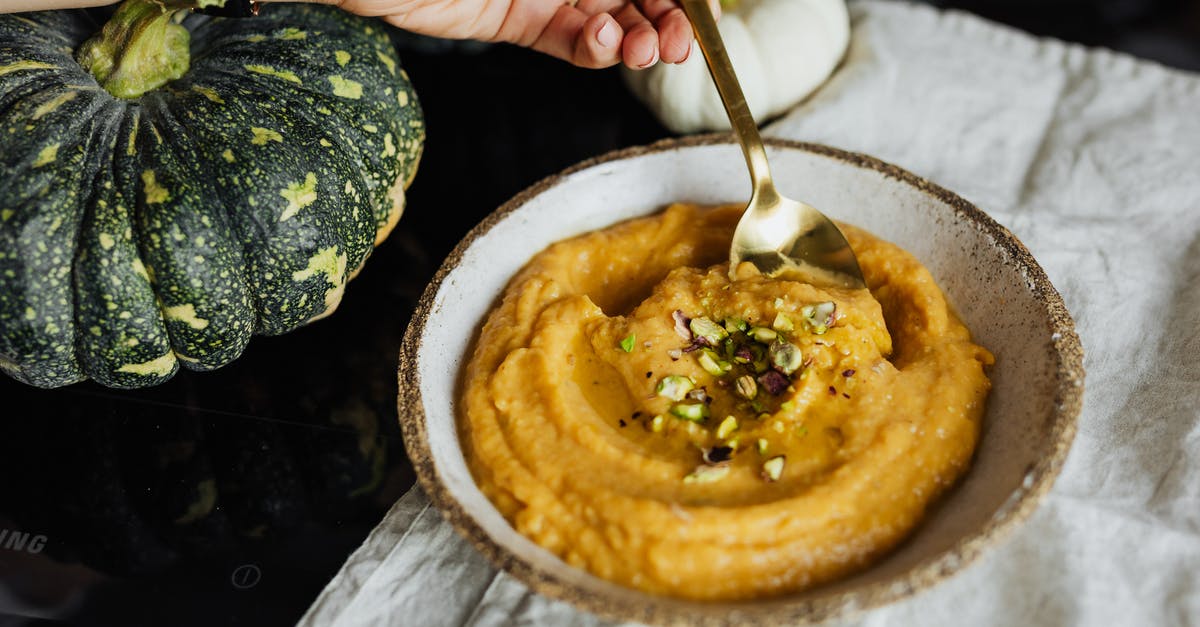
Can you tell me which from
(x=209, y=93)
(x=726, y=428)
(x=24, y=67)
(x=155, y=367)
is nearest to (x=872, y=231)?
(x=726, y=428)

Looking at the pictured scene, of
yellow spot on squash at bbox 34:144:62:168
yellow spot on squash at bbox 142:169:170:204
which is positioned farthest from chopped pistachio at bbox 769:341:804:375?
yellow spot on squash at bbox 34:144:62:168

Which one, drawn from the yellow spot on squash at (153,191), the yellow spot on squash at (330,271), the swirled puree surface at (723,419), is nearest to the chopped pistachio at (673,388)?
the swirled puree surface at (723,419)

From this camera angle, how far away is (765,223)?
8.16ft

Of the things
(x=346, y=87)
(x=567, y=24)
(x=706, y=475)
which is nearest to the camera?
(x=706, y=475)

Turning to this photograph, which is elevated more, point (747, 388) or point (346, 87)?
point (346, 87)

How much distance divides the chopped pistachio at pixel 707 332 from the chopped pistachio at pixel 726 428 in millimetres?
238

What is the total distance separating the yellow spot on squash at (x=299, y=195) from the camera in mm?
2324

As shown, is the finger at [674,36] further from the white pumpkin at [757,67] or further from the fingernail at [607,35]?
the white pumpkin at [757,67]

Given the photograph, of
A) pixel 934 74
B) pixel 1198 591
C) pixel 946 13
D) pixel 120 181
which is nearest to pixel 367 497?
pixel 120 181

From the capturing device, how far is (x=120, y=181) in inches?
86.5

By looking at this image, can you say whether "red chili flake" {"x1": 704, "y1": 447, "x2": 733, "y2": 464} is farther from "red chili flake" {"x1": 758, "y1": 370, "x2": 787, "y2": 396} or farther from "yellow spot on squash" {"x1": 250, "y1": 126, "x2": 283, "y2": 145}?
"yellow spot on squash" {"x1": 250, "y1": 126, "x2": 283, "y2": 145}

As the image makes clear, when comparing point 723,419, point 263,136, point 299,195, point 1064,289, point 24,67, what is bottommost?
point 1064,289

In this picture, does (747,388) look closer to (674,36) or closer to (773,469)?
(773,469)

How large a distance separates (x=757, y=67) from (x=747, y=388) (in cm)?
151
